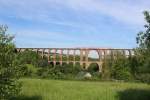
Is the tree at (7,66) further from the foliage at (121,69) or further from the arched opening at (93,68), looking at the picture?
the arched opening at (93,68)

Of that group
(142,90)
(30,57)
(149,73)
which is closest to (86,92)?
(142,90)

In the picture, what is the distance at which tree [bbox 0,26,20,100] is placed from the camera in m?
21.7

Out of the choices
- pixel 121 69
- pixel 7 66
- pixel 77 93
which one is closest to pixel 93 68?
pixel 121 69

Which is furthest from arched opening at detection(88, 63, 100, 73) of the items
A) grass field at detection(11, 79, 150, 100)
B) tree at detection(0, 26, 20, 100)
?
tree at detection(0, 26, 20, 100)

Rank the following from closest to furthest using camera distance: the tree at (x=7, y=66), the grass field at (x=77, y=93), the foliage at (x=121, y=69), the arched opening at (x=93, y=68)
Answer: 1. the tree at (x=7, y=66)
2. the grass field at (x=77, y=93)
3. the foliage at (x=121, y=69)
4. the arched opening at (x=93, y=68)

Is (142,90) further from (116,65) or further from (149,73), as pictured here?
(116,65)

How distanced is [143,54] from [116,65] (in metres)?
45.1

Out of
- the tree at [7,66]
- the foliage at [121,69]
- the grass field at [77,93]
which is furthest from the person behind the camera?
the foliage at [121,69]

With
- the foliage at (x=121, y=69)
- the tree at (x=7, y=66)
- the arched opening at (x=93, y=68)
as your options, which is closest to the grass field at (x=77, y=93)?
the tree at (x=7, y=66)

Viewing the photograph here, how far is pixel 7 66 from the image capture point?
21.9 meters

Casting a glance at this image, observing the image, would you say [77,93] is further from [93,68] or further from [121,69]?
[93,68]

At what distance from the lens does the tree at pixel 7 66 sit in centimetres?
2174

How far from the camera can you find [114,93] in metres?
36.5

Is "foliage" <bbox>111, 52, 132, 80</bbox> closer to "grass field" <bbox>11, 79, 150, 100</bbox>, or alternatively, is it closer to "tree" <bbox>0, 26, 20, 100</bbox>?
"grass field" <bbox>11, 79, 150, 100</bbox>
